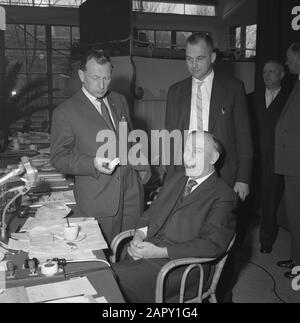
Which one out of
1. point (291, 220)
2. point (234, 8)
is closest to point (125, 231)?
point (291, 220)

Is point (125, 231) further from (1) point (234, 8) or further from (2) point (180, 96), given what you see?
(1) point (234, 8)

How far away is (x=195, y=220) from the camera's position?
2.08m

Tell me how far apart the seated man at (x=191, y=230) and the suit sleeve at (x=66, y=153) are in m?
0.49

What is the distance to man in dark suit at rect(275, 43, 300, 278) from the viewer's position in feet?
10.2

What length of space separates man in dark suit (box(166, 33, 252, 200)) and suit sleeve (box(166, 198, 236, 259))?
0.65 m

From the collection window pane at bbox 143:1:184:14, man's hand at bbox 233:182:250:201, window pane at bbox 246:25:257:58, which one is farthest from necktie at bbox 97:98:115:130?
window pane at bbox 246:25:257:58

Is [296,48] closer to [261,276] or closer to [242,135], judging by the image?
[242,135]

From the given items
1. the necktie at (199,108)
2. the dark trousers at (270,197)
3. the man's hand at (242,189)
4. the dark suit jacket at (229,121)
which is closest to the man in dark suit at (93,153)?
the dark suit jacket at (229,121)

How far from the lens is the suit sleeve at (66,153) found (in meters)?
2.22

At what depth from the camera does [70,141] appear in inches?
91.4

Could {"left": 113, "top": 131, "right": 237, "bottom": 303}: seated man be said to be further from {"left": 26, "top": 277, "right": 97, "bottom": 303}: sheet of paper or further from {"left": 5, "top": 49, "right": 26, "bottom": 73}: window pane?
{"left": 5, "top": 49, "right": 26, "bottom": 73}: window pane

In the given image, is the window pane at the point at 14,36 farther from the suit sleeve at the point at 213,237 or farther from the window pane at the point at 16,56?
the suit sleeve at the point at 213,237

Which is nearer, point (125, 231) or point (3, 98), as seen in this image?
point (125, 231)
